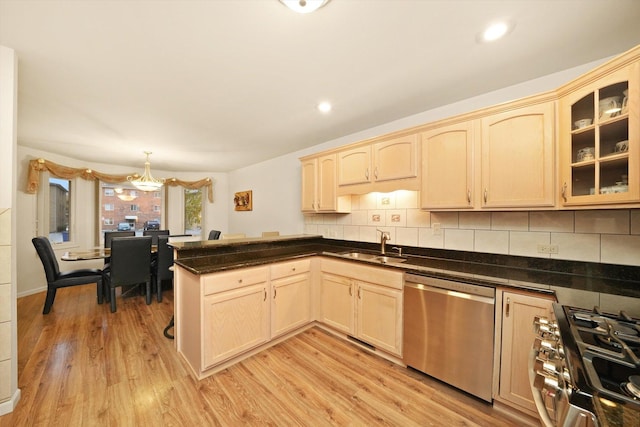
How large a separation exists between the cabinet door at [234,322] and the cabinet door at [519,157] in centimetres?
209

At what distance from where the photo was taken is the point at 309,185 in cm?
315

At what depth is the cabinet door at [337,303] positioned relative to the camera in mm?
2357

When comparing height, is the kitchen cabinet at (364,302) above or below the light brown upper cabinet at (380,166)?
below

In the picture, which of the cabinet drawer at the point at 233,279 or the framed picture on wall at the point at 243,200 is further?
the framed picture on wall at the point at 243,200

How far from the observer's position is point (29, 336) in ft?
8.02

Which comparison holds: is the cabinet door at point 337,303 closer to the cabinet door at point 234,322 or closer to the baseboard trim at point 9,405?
the cabinet door at point 234,322

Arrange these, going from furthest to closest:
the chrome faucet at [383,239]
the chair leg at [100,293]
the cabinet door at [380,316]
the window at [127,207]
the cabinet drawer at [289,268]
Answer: the window at [127,207] < the chair leg at [100,293] < the chrome faucet at [383,239] < the cabinet drawer at [289,268] < the cabinet door at [380,316]

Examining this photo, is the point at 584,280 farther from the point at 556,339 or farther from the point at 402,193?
the point at 402,193

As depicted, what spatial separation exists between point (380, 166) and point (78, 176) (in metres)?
5.46

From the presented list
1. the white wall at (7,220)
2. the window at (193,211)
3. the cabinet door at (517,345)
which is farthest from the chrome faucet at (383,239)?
the window at (193,211)

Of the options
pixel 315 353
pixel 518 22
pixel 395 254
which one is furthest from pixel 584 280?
pixel 315 353

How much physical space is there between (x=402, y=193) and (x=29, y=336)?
13.8 ft

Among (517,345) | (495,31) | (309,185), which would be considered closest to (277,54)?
(495,31)

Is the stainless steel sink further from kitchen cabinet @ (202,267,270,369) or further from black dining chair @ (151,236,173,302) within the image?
black dining chair @ (151,236,173,302)
